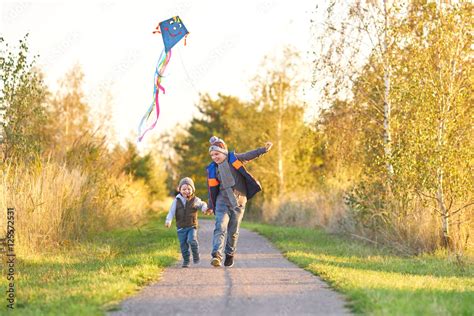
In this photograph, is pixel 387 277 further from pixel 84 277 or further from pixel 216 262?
pixel 84 277

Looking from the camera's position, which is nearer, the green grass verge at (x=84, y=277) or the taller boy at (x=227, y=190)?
the green grass verge at (x=84, y=277)

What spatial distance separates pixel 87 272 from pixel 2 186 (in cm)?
412

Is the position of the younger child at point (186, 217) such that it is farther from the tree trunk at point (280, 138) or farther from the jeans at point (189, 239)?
the tree trunk at point (280, 138)

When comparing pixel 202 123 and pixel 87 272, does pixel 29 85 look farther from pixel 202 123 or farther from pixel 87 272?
pixel 202 123

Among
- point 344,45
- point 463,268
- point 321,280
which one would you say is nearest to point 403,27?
point 344,45

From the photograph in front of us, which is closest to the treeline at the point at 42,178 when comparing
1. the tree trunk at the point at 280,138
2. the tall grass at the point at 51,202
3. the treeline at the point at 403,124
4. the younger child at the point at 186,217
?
the tall grass at the point at 51,202

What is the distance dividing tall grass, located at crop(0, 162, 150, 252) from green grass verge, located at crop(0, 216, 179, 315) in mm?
569

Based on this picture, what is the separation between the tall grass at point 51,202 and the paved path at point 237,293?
4437 millimetres

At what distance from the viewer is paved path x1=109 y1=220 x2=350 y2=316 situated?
8.07 m

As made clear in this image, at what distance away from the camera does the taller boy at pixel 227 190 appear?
40.1ft

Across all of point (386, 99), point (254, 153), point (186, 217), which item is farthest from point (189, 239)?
point (386, 99)

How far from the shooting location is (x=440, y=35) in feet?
52.6

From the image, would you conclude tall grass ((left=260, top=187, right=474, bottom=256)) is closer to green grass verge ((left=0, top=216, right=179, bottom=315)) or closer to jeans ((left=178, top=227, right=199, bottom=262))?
green grass verge ((left=0, top=216, right=179, bottom=315))

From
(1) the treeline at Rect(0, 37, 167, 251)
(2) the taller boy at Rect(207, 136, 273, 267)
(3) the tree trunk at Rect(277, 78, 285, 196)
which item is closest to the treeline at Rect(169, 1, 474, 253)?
(2) the taller boy at Rect(207, 136, 273, 267)
